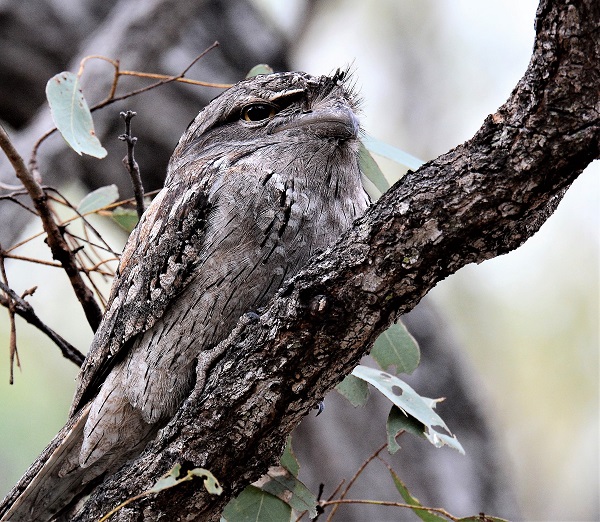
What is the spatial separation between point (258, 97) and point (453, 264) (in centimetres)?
108

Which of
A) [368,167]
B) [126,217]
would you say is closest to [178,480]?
[368,167]

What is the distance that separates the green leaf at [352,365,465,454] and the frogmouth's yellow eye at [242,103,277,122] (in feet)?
2.97

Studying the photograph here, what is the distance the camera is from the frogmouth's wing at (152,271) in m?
2.18

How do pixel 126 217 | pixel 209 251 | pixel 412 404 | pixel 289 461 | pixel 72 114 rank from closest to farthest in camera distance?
1. pixel 209 251
2. pixel 412 404
3. pixel 289 461
4. pixel 72 114
5. pixel 126 217

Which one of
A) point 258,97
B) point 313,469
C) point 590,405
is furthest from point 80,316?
point 258,97

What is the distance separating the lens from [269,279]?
83.7 inches

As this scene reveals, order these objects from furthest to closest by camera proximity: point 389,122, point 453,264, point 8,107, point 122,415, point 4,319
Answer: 1. point 389,122
2. point 4,319
3. point 8,107
4. point 122,415
5. point 453,264

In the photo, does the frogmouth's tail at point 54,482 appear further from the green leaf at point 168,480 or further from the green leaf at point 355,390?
the green leaf at point 355,390

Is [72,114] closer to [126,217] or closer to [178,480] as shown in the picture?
[126,217]

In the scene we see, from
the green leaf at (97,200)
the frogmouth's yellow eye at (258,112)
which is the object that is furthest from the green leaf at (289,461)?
the green leaf at (97,200)

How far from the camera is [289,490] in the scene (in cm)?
233

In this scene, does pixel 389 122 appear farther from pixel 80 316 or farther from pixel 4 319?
pixel 4 319

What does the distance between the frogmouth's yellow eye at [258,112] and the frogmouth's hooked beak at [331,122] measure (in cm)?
15

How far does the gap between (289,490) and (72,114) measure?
1.48 metres
